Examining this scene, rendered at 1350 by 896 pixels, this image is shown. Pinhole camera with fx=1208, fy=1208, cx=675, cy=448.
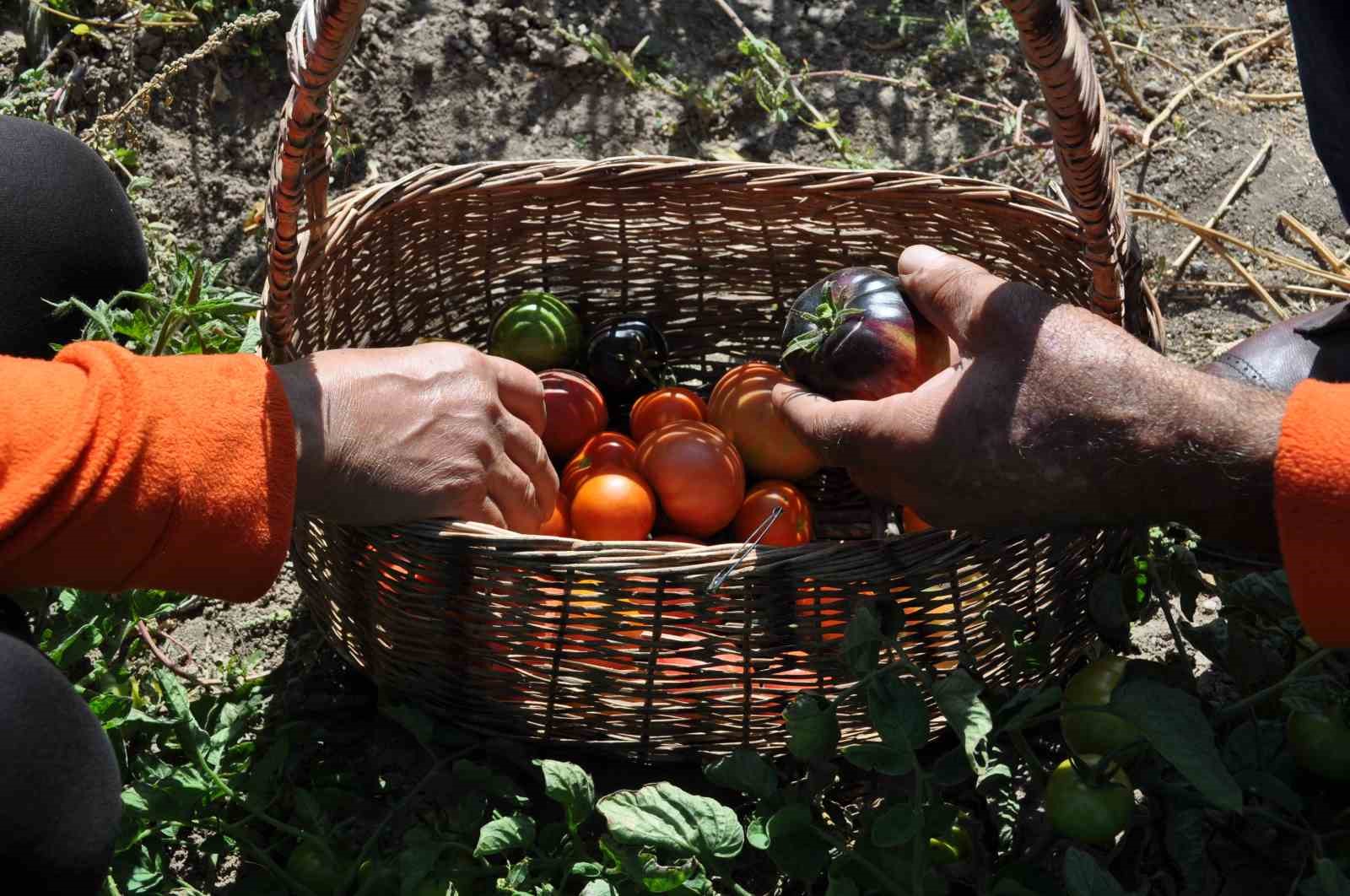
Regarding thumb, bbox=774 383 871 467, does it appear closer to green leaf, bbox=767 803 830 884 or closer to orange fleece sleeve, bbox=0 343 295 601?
green leaf, bbox=767 803 830 884

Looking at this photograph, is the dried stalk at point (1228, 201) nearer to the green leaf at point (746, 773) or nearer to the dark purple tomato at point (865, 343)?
the dark purple tomato at point (865, 343)

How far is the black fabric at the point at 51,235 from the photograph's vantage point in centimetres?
Answer: 168

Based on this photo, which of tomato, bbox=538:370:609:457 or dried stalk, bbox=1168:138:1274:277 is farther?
dried stalk, bbox=1168:138:1274:277

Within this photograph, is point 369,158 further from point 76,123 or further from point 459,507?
point 459,507

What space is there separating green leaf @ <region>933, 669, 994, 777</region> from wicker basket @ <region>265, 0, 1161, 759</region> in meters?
0.17

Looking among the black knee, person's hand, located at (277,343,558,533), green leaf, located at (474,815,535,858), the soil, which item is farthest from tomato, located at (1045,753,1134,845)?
the soil

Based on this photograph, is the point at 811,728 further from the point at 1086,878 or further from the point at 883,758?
the point at 1086,878

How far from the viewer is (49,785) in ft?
3.75

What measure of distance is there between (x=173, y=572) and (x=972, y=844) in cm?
Answer: 98

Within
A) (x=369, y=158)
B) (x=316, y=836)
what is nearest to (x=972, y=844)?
(x=316, y=836)

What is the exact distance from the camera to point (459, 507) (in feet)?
4.92

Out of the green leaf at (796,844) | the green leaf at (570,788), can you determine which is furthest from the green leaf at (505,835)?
the green leaf at (796,844)

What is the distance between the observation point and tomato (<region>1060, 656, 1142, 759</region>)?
145cm

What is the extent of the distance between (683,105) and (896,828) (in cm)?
191
